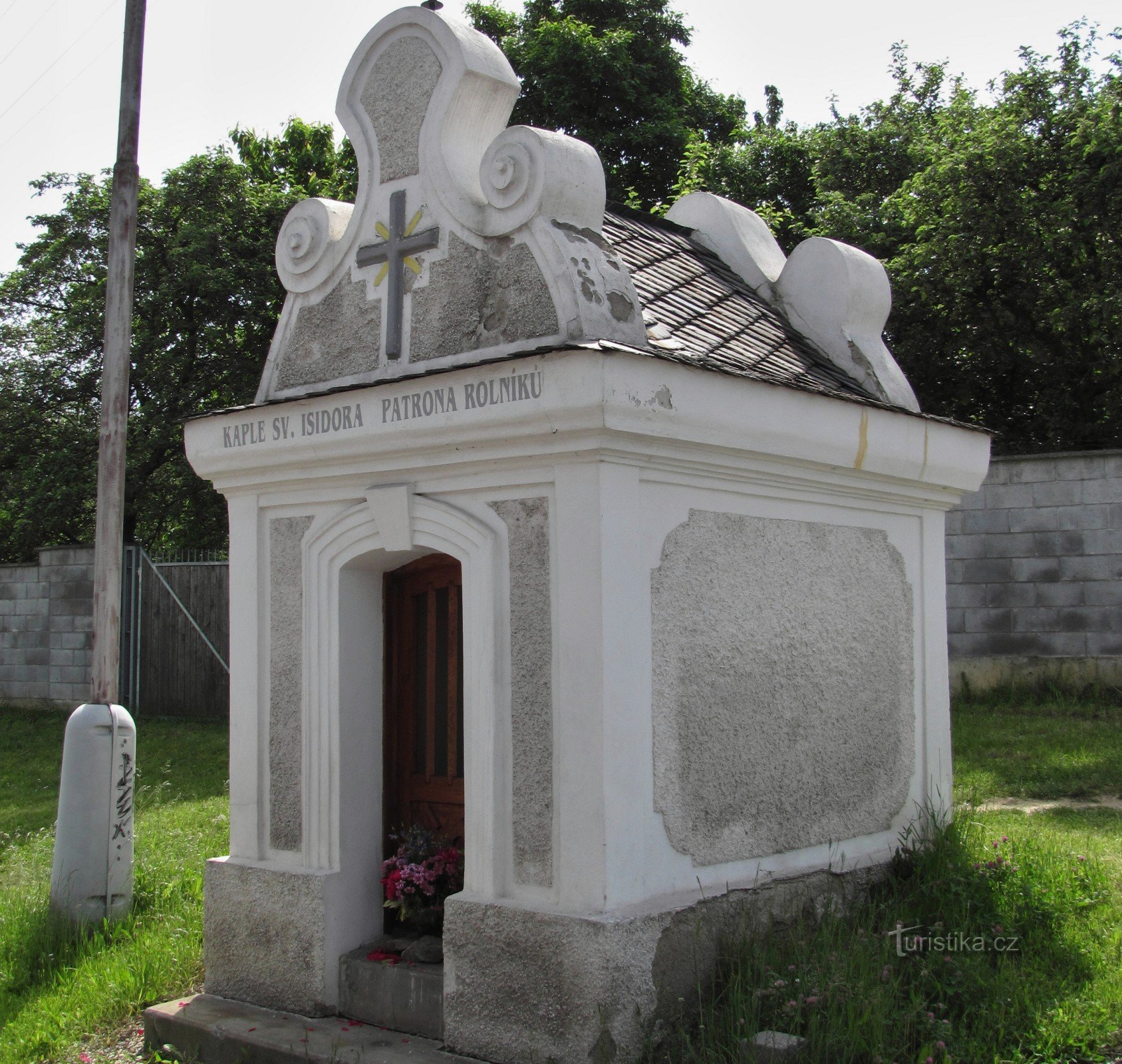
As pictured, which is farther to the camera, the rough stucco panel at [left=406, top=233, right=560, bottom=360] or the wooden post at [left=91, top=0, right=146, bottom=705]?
the wooden post at [left=91, top=0, right=146, bottom=705]

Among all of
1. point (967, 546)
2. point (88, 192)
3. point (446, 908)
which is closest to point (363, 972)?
point (446, 908)

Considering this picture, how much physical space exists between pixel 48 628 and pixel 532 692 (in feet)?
44.5

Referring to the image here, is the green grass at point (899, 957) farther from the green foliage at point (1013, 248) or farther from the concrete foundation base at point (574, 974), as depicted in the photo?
the green foliage at point (1013, 248)

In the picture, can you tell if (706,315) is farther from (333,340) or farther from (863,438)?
(333,340)

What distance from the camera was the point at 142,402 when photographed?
62.0ft

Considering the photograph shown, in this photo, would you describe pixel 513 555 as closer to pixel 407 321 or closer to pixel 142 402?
pixel 407 321

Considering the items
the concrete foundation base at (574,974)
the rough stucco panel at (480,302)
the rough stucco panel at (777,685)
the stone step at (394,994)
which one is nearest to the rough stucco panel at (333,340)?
the rough stucco panel at (480,302)

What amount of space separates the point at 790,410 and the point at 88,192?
16.7m

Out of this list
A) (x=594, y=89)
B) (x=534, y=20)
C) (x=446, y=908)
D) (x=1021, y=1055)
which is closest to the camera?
(x=1021, y=1055)

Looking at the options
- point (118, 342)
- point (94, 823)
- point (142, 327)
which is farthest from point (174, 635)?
point (94, 823)

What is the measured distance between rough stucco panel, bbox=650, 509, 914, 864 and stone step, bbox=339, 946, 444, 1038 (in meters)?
1.17

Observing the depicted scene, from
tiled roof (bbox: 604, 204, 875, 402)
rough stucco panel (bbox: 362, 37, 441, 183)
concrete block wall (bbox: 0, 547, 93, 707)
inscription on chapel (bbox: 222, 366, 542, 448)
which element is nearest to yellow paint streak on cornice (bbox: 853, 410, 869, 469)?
tiled roof (bbox: 604, 204, 875, 402)

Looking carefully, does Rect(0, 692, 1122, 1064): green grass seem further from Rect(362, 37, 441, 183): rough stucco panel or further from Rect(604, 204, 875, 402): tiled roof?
Rect(362, 37, 441, 183): rough stucco panel

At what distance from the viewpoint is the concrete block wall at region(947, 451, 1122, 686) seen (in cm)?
1080
